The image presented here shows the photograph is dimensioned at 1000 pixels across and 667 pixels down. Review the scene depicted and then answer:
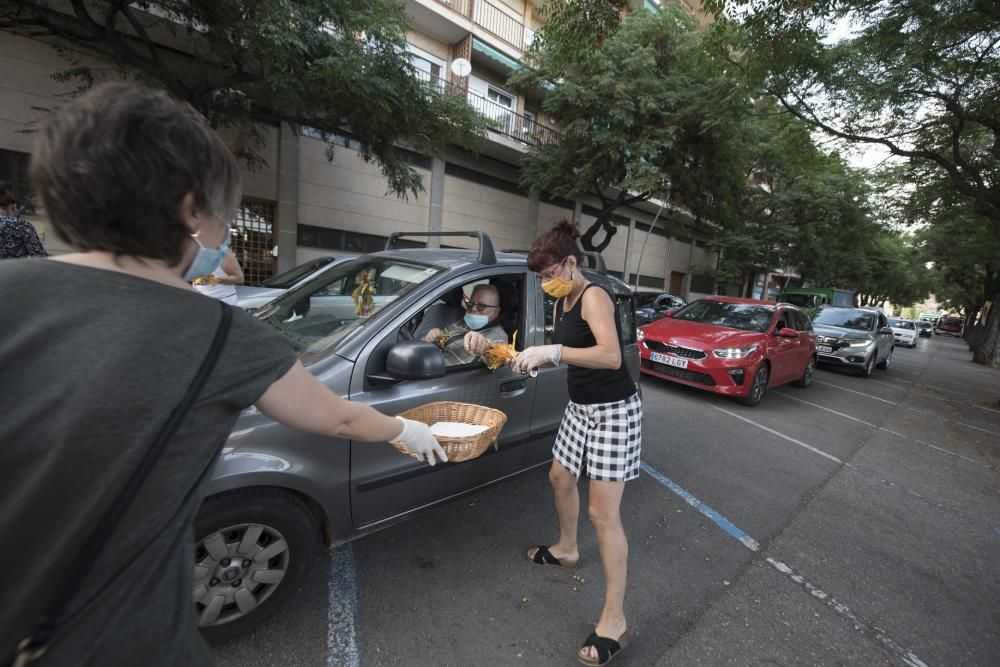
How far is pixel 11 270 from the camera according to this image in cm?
67

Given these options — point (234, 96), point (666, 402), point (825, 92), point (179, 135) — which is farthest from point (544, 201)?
point (179, 135)

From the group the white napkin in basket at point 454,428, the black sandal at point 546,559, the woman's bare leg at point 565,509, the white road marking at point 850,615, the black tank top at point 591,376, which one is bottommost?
the white road marking at point 850,615

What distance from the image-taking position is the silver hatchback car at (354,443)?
1.80 metres

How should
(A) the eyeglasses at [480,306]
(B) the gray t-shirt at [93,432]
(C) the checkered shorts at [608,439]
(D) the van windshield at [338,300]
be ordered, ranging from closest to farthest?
1. (B) the gray t-shirt at [93,432]
2. (C) the checkered shorts at [608,439]
3. (D) the van windshield at [338,300]
4. (A) the eyeglasses at [480,306]

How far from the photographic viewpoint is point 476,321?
288 centimetres

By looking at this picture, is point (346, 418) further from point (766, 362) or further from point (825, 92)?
point (825, 92)

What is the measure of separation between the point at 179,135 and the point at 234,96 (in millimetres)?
9547

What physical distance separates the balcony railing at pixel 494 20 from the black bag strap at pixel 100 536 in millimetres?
15273

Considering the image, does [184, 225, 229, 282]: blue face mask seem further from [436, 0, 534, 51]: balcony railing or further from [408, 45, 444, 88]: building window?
[436, 0, 534, 51]: balcony railing

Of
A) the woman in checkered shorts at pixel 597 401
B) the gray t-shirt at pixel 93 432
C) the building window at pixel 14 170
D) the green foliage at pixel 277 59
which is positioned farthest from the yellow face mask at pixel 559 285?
the building window at pixel 14 170

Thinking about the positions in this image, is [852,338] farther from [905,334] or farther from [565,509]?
[905,334]

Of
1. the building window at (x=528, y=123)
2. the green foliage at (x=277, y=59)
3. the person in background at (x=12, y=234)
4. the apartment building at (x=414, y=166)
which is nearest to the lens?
the person in background at (x=12, y=234)

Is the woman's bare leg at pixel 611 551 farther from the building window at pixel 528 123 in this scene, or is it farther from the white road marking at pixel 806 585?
the building window at pixel 528 123

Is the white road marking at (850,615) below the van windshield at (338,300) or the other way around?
below
